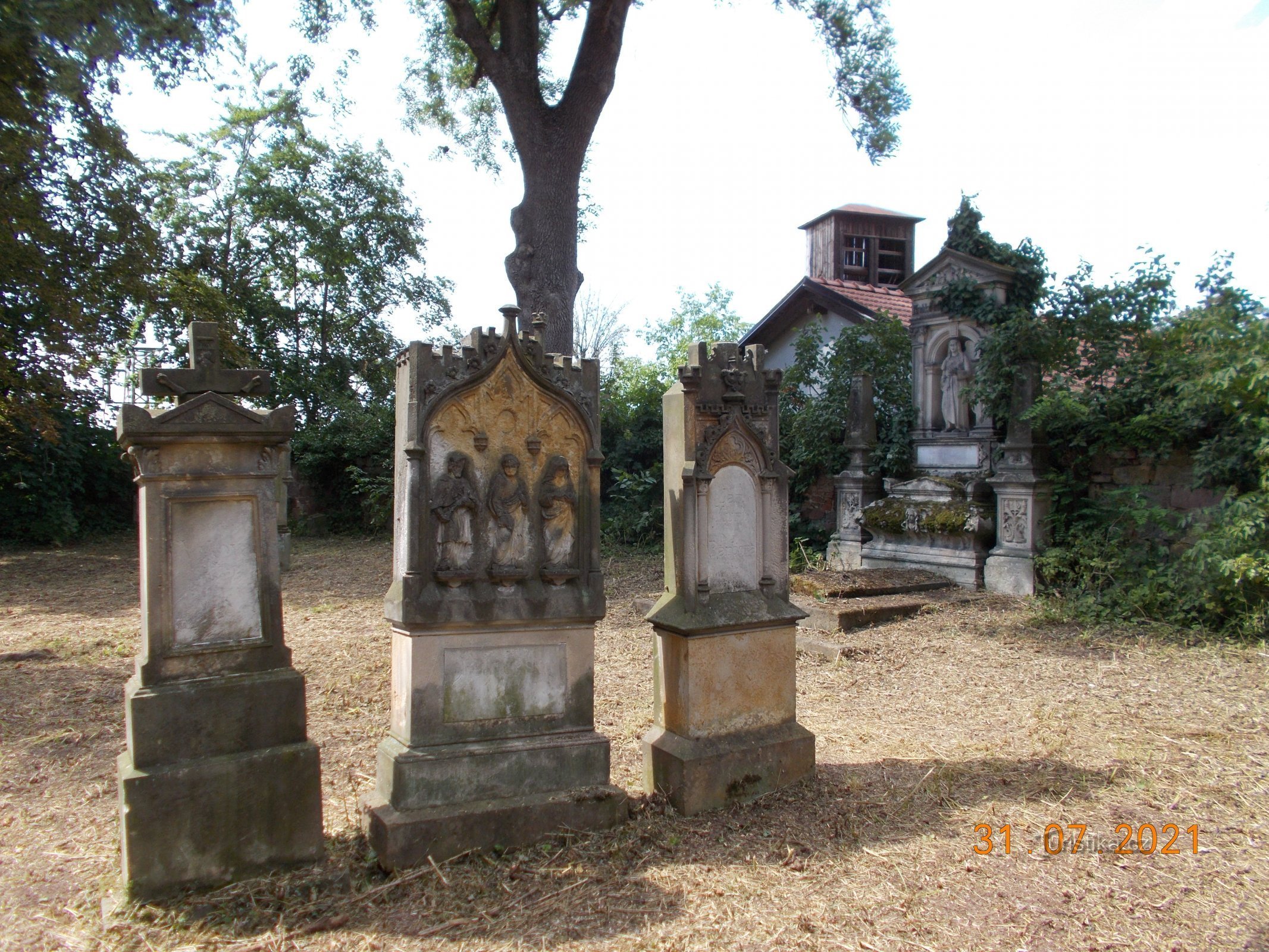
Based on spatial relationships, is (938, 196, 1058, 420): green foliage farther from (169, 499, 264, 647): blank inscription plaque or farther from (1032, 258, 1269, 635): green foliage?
(169, 499, 264, 647): blank inscription plaque

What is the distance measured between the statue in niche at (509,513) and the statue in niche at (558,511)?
87mm

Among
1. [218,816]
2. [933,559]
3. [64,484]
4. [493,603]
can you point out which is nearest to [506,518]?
[493,603]

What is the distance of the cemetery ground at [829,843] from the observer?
2.80 m

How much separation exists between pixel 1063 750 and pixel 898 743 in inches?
33.7

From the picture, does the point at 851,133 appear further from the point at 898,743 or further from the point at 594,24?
the point at 898,743

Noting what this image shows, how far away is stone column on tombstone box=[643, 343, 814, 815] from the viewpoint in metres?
3.93

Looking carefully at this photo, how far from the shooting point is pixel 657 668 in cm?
416

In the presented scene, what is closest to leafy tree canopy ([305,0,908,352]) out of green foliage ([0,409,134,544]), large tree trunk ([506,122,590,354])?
large tree trunk ([506,122,590,354])

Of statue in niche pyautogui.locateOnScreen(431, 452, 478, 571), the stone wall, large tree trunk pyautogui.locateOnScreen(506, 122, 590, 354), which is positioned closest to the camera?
statue in niche pyautogui.locateOnScreen(431, 452, 478, 571)

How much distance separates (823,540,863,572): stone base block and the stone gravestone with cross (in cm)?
866

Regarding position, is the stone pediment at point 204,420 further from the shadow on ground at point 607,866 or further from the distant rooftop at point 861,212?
the distant rooftop at point 861,212

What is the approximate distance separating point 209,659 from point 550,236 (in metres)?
8.60

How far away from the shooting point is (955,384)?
10.6m

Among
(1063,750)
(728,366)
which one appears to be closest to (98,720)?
(728,366)
